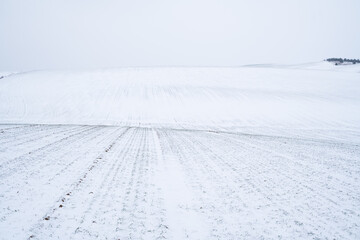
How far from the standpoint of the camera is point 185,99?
3516cm

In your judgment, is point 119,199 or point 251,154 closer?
point 119,199

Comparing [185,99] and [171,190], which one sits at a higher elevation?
[185,99]

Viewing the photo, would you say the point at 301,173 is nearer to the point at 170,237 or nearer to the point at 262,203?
the point at 262,203

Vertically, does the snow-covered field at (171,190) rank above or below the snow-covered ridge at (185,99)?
below

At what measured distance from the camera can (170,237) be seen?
4.77m

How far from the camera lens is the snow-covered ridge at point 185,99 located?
87.4 ft

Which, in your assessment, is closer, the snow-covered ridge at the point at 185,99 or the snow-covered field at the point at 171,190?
the snow-covered field at the point at 171,190

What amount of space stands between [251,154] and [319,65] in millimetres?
87734

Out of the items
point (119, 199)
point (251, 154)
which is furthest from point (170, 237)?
point (251, 154)

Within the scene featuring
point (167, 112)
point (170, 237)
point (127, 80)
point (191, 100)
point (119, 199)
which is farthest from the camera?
point (127, 80)

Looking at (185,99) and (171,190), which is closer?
(171,190)

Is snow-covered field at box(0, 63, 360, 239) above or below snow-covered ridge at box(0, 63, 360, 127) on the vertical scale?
below

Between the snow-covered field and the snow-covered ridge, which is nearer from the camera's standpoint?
the snow-covered field

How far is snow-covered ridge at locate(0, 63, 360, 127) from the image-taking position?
1049 inches
